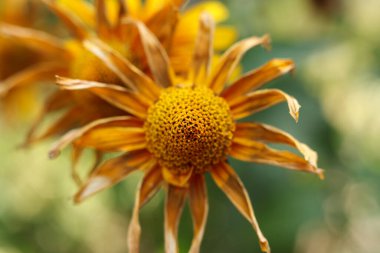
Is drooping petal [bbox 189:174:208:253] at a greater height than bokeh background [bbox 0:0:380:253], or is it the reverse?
drooping petal [bbox 189:174:208:253]

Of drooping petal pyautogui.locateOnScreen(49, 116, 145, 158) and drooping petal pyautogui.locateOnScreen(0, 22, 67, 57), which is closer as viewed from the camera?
drooping petal pyautogui.locateOnScreen(49, 116, 145, 158)

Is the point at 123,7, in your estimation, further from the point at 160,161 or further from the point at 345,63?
the point at 345,63

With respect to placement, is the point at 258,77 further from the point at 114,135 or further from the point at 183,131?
the point at 114,135

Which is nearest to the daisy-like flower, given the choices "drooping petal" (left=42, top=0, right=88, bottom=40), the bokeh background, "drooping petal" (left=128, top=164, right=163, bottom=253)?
"drooping petal" (left=128, top=164, right=163, bottom=253)

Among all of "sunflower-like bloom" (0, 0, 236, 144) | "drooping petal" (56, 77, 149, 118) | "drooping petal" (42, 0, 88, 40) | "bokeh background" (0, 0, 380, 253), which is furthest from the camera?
"bokeh background" (0, 0, 380, 253)

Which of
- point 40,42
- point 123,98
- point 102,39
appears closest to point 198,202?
point 123,98

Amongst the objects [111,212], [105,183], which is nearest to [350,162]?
[111,212]

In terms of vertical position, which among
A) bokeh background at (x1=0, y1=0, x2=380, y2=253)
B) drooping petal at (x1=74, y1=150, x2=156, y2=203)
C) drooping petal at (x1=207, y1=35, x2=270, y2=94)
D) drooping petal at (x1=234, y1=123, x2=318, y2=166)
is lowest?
bokeh background at (x1=0, y1=0, x2=380, y2=253)

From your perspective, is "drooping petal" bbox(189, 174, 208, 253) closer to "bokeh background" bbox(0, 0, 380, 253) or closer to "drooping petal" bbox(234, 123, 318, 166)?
"drooping petal" bbox(234, 123, 318, 166)
